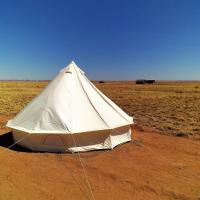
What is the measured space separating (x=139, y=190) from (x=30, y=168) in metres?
3.01

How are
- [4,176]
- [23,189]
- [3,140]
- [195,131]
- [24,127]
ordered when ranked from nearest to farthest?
[23,189] → [4,176] → [24,127] → [3,140] → [195,131]

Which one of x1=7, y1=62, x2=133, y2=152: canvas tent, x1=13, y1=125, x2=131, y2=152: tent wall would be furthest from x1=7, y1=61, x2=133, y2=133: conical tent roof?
x1=13, y1=125, x2=131, y2=152: tent wall

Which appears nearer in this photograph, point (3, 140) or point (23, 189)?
point (23, 189)

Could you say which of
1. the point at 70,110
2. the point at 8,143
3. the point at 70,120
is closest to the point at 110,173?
the point at 70,120

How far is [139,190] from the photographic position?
18.6 ft

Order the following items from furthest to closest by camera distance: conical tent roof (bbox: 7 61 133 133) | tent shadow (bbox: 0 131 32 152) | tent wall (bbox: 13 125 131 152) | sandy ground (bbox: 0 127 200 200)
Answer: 1. tent shadow (bbox: 0 131 32 152)
2. conical tent roof (bbox: 7 61 133 133)
3. tent wall (bbox: 13 125 131 152)
4. sandy ground (bbox: 0 127 200 200)

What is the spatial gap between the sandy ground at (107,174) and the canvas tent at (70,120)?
0.39 meters

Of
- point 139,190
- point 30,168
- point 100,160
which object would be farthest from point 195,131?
point 30,168

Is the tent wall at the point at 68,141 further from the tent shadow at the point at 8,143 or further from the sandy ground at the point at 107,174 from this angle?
the sandy ground at the point at 107,174

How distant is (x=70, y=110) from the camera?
8.69 m

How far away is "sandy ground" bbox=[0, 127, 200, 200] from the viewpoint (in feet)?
18.0

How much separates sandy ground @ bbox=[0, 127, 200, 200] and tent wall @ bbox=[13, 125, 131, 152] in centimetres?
26

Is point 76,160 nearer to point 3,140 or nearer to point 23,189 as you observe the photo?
point 23,189

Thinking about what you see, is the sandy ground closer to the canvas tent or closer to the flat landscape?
the flat landscape
